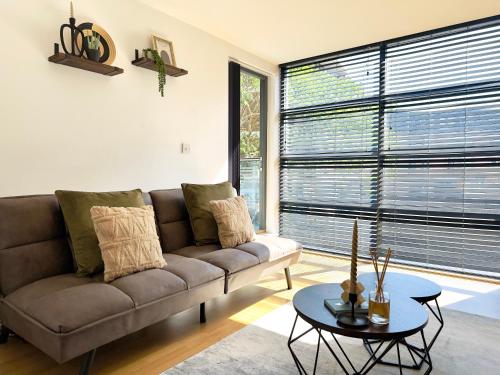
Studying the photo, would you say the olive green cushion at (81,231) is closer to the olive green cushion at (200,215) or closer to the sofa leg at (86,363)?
the sofa leg at (86,363)

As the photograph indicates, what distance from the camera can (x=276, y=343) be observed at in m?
2.22

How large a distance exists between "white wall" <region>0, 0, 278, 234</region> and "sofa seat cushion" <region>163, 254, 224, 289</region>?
993mm

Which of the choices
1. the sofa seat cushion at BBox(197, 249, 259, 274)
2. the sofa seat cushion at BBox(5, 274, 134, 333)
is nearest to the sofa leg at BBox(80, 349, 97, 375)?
the sofa seat cushion at BBox(5, 274, 134, 333)

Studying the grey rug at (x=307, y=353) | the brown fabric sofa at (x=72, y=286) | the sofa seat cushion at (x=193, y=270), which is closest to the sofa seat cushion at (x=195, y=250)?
the brown fabric sofa at (x=72, y=286)

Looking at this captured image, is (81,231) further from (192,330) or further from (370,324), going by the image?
(370,324)

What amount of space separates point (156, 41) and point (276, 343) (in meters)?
2.72

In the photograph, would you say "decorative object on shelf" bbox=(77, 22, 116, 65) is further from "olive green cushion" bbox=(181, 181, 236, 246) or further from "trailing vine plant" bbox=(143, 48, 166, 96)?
"olive green cushion" bbox=(181, 181, 236, 246)

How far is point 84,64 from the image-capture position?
261 cm

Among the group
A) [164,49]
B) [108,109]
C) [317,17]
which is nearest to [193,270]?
[108,109]

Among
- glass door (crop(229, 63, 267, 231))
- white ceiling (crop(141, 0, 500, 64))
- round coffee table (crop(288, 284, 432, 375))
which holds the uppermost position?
white ceiling (crop(141, 0, 500, 64))

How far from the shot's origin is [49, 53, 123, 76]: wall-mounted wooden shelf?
98.0 inches

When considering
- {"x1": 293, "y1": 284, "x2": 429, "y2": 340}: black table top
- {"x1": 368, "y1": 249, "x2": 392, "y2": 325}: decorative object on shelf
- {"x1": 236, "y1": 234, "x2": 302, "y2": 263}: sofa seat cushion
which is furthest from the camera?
{"x1": 236, "y1": 234, "x2": 302, "y2": 263}: sofa seat cushion

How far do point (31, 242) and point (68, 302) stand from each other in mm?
626

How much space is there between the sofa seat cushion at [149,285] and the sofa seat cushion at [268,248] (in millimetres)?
805
